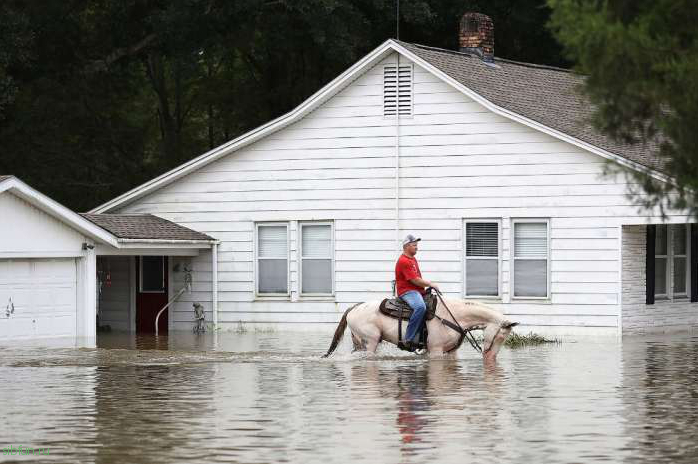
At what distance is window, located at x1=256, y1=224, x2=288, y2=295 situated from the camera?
3494 centimetres

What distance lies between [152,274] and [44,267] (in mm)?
5322

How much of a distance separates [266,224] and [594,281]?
800 centimetres

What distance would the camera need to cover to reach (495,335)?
23.6 meters

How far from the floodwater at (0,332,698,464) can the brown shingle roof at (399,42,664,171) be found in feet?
20.5

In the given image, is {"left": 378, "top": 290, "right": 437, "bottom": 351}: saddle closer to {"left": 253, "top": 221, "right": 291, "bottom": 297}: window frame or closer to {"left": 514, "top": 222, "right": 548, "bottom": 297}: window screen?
{"left": 514, "top": 222, "right": 548, "bottom": 297}: window screen

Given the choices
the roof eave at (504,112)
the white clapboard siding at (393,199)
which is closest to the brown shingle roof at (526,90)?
the roof eave at (504,112)

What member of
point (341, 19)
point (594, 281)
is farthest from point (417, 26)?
point (594, 281)

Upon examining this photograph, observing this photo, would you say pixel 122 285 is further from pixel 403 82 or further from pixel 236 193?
pixel 403 82

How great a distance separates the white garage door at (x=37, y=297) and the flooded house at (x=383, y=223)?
4 cm

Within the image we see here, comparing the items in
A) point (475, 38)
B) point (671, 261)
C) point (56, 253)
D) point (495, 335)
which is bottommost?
point (495, 335)

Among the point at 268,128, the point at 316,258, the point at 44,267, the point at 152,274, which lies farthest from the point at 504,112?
the point at 44,267

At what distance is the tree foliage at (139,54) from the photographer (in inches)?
1711

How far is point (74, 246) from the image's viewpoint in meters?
32.0

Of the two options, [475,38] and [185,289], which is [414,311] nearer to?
[185,289]
